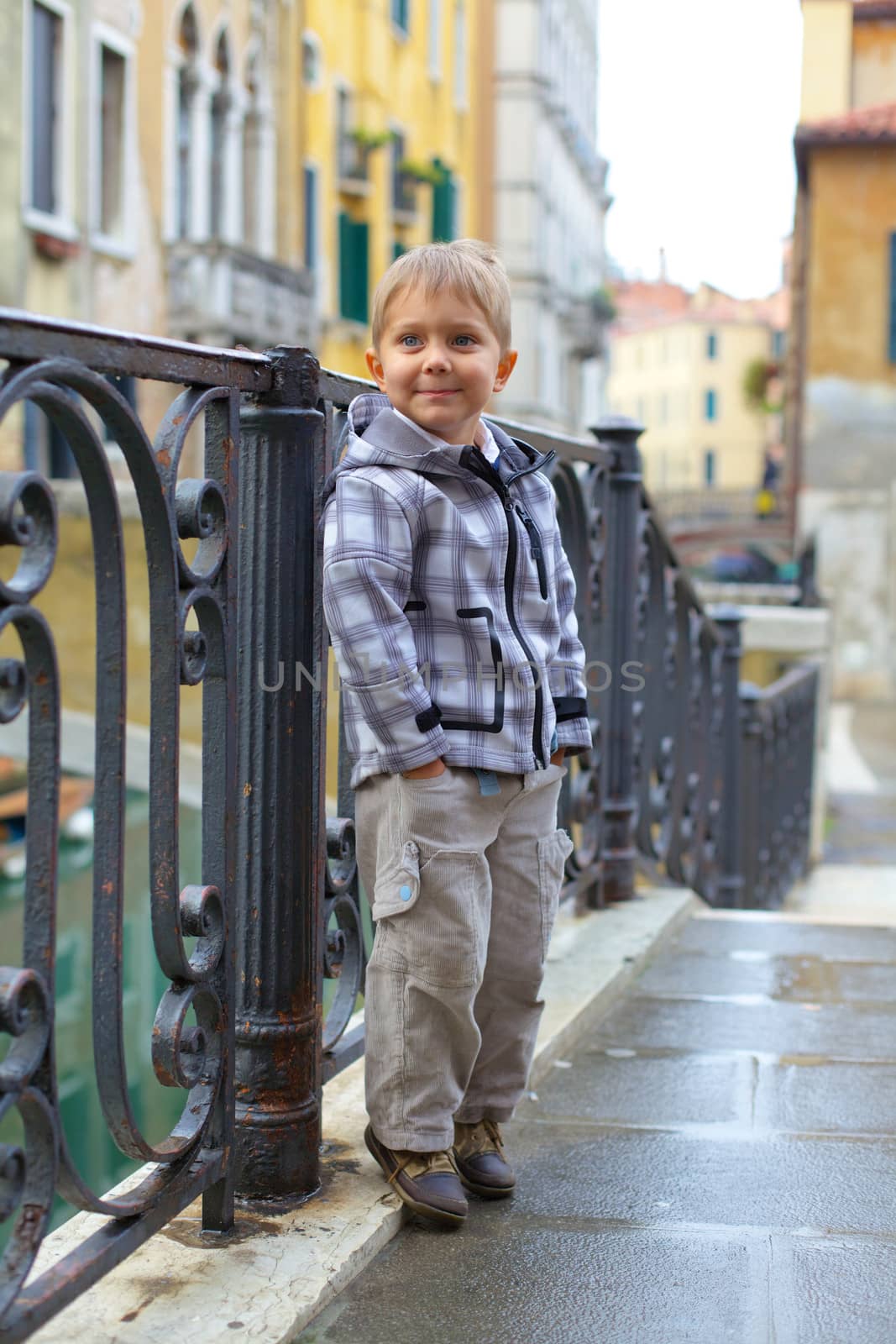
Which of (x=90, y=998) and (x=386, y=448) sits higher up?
(x=386, y=448)

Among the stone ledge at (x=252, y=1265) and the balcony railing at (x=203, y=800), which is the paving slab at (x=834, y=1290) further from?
the balcony railing at (x=203, y=800)

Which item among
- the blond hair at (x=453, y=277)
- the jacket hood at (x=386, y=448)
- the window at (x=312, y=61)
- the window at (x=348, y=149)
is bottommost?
the jacket hood at (x=386, y=448)

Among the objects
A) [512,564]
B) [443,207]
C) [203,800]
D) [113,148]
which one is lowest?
[203,800]

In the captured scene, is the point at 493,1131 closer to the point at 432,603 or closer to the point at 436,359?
the point at 432,603

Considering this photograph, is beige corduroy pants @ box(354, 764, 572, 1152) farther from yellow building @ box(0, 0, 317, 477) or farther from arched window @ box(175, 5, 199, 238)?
arched window @ box(175, 5, 199, 238)

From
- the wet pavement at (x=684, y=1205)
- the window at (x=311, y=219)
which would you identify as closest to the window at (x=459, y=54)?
the window at (x=311, y=219)

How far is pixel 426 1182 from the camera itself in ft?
7.55

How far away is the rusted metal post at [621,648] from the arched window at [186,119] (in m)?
14.3

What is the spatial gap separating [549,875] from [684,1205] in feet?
1.70

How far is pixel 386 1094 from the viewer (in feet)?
7.60

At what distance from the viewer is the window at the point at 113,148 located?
640 inches

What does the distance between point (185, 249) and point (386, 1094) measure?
1587 centimetres

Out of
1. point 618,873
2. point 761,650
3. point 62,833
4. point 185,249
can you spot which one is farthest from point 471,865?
point 185,249

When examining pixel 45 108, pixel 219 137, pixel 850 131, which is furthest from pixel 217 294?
pixel 850 131
